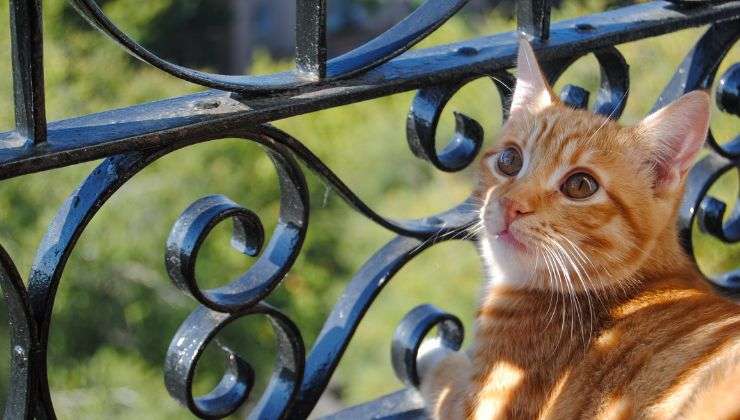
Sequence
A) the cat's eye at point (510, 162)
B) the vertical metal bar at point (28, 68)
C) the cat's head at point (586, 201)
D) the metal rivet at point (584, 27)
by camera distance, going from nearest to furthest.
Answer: the vertical metal bar at point (28, 68) → the metal rivet at point (584, 27) → the cat's head at point (586, 201) → the cat's eye at point (510, 162)

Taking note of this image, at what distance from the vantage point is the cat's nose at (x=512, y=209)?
1377mm

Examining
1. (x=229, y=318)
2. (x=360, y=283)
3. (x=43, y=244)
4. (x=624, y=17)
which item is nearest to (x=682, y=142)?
(x=624, y=17)

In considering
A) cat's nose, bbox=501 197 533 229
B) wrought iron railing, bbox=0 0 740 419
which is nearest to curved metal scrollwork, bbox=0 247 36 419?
wrought iron railing, bbox=0 0 740 419

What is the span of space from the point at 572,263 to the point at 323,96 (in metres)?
→ 0.52

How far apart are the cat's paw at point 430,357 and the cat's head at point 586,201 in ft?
0.50

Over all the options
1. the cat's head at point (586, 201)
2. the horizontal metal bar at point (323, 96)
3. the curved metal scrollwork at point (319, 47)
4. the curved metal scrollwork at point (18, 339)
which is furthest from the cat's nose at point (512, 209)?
the curved metal scrollwork at point (18, 339)

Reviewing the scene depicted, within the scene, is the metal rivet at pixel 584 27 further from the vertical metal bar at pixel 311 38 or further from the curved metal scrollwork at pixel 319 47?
the vertical metal bar at pixel 311 38

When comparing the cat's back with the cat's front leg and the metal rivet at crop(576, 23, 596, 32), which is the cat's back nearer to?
the cat's front leg

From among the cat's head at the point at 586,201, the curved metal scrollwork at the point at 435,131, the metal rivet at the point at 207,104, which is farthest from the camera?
the cat's head at the point at 586,201

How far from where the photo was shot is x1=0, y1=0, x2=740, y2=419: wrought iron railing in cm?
86

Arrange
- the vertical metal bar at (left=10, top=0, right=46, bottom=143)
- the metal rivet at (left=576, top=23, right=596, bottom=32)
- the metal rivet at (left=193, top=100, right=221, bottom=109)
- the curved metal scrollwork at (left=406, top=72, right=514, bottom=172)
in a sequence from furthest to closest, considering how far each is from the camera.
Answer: the metal rivet at (left=576, top=23, right=596, bottom=32) < the curved metal scrollwork at (left=406, top=72, right=514, bottom=172) < the metal rivet at (left=193, top=100, right=221, bottom=109) < the vertical metal bar at (left=10, top=0, right=46, bottom=143)

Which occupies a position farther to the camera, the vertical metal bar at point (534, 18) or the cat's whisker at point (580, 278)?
the cat's whisker at point (580, 278)

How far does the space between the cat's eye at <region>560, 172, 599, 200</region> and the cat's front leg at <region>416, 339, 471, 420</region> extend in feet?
0.90

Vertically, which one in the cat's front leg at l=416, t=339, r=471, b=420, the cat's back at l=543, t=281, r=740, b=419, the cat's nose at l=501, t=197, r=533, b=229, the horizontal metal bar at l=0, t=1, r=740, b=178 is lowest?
the cat's front leg at l=416, t=339, r=471, b=420
